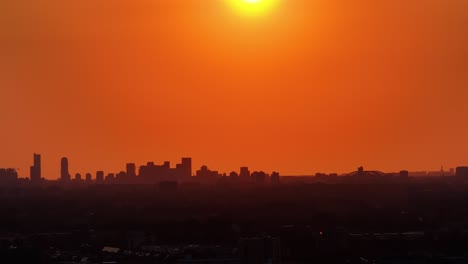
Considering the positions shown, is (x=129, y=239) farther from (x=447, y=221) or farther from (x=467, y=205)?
(x=467, y=205)

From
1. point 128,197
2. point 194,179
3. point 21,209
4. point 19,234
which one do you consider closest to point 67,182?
point 194,179

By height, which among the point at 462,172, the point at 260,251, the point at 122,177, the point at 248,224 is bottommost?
the point at 260,251

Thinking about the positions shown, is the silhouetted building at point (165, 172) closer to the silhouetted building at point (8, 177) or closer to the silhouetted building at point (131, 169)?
the silhouetted building at point (131, 169)

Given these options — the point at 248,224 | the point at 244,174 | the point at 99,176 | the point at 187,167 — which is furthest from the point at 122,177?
the point at 248,224

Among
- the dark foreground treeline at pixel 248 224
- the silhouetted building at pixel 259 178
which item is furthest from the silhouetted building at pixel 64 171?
the dark foreground treeline at pixel 248 224

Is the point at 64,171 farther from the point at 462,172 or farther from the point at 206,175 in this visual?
the point at 462,172
